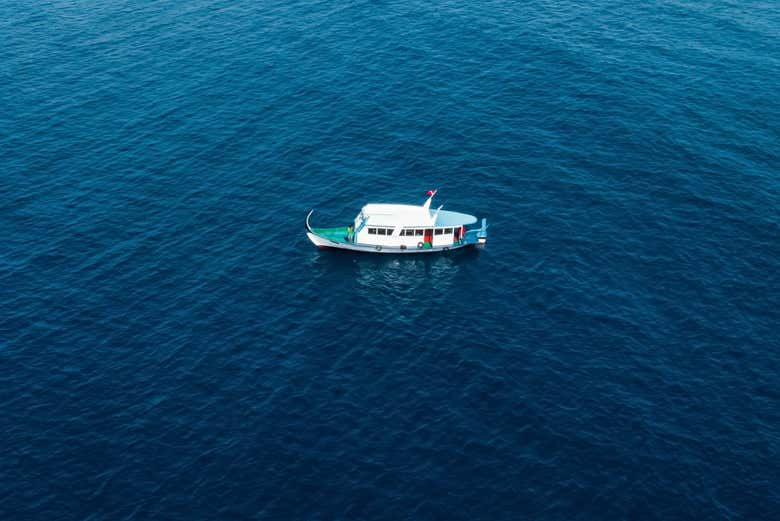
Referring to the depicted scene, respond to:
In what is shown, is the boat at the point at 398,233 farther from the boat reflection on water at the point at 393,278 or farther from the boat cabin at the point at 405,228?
the boat reflection on water at the point at 393,278

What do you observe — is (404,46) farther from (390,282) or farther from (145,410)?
(145,410)

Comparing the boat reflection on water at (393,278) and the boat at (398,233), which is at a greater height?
the boat at (398,233)

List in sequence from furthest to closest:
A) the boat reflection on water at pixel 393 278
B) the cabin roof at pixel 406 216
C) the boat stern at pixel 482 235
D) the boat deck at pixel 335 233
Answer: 1. the boat stern at pixel 482 235
2. the cabin roof at pixel 406 216
3. the boat deck at pixel 335 233
4. the boat reflection on water at pixel 393 278

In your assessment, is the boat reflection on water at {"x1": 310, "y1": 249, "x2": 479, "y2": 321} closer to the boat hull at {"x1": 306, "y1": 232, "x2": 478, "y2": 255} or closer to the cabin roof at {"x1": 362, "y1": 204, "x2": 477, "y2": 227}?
the boat hull at {"x1": 306, "y1": 232, "x2": 478, "y2": 255}

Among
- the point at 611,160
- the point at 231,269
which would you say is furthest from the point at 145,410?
the point at 611,160

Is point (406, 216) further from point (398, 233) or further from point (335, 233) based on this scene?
point (335, 233)

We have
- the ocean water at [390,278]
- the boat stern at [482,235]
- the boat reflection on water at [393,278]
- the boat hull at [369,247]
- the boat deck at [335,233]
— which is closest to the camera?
the ocean water at [390,278]

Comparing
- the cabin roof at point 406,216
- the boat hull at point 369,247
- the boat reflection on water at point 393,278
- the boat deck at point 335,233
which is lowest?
the boat reflection on water at point 393,278

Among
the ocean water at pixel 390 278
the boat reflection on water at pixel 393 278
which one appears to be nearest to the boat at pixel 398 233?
the boat reflection on water at pixel 393 278
